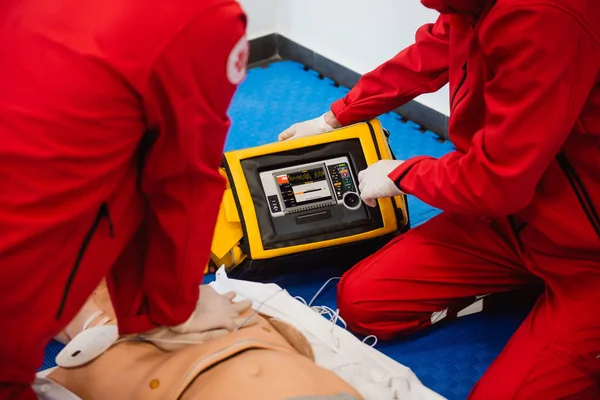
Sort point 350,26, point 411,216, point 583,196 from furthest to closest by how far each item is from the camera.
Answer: point 350,26
point 411,216
point 583,196

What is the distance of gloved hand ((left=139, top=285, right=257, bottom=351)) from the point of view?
111cm

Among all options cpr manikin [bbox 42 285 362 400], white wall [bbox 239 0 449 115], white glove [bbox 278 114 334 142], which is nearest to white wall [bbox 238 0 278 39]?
white wall [bbox 239 0 449 115]

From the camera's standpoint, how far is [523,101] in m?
1.10

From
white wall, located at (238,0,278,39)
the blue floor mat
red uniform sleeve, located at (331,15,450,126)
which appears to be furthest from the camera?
white wall, located at (238,0,278,39)

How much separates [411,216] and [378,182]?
0.48 metres

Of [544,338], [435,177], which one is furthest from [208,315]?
[544,338]

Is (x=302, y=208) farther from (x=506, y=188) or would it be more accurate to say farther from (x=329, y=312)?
(x=506, y=188)

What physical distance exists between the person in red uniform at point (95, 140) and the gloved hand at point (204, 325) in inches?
5.4

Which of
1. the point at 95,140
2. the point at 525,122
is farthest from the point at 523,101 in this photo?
the point at 95,140

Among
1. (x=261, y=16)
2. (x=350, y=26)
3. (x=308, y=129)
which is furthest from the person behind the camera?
(x=261, y=16)

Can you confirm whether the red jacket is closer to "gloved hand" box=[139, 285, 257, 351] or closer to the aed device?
the aed device

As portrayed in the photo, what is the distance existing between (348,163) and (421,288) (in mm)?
400

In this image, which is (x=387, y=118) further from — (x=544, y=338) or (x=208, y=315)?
(x=208, y=315)

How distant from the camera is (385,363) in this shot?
1.33m
